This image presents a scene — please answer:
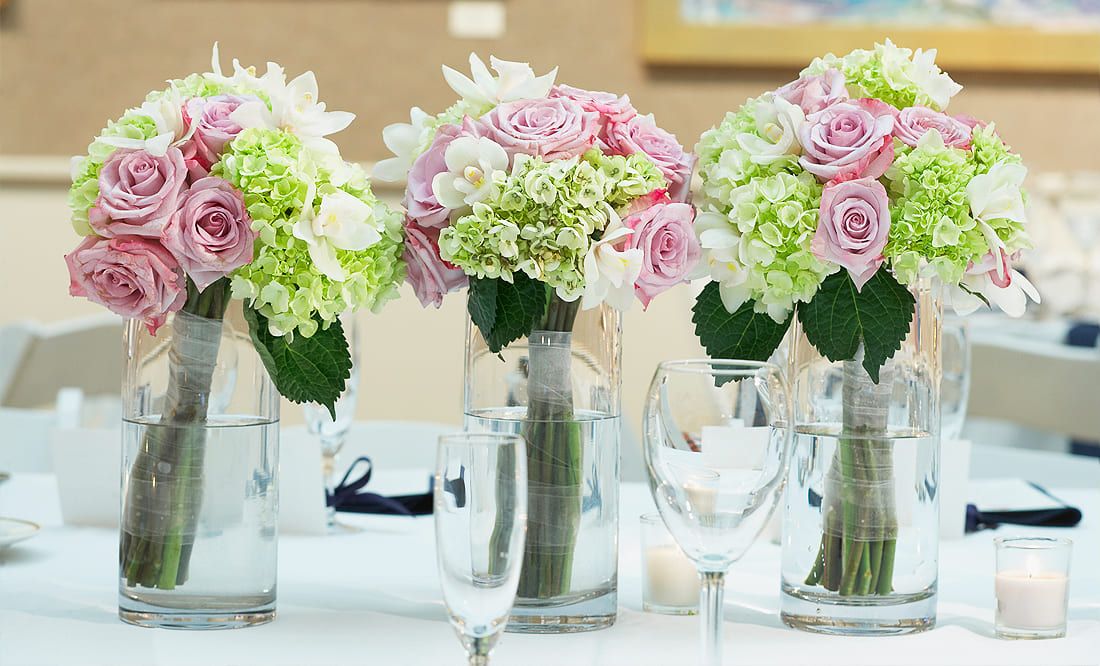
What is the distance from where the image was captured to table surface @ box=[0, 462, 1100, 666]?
88 centimetres

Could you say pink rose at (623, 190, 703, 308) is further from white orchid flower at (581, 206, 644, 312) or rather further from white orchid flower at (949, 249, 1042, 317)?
white orchid flower at (949, 249, 1042, 317)

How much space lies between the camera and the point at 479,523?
26.6 inches

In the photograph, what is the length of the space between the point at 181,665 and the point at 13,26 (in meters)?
3.41

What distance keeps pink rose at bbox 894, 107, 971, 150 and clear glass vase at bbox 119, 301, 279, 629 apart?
0.46 meters

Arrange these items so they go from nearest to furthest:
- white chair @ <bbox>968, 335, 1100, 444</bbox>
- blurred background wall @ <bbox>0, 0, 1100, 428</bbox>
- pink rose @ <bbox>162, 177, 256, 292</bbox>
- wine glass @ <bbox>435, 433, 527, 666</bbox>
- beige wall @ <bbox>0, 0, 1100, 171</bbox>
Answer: wine glass @ <bbox>435, 433, 527, 666</bbox> → pink rose @ <bbox>162, 177, 256, 292</bbox> → white chair @ <bbox>968, 335, 1100, 444</bbox> → blurred background wall @ <bbox>0, 0, 1100, 428</bbox> → beige wall @ <bbox>0, 0, 1100, 171</bbox>

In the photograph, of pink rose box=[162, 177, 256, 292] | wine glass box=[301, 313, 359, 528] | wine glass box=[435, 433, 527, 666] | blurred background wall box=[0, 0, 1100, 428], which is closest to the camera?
wine glass box=[435, 433, 527, 666]

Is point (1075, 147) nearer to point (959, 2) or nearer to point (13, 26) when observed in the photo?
point (959, 2)

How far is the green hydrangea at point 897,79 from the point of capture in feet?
3.10

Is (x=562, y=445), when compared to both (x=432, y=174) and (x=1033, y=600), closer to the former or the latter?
(x=432, y=174)

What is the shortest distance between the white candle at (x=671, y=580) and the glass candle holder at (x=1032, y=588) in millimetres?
212

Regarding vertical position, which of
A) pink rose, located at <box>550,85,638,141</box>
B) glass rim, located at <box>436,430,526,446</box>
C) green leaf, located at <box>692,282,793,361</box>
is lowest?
glass rim, located at <box>436,430,526,446</box>

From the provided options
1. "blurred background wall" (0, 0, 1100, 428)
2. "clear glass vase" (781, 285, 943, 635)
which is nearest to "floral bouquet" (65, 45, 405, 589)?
"clear glass vase" (781, 285, 943, 635)

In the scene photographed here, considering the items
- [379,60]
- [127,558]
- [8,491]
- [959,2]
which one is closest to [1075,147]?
[959,2]

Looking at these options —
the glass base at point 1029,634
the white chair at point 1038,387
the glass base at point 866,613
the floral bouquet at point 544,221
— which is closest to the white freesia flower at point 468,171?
the floral bouquet at point 544,221
